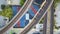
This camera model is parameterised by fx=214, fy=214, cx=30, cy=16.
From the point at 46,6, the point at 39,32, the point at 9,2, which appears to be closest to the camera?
the point at 46,6

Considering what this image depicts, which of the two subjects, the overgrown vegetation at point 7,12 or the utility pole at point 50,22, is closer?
the utility pole at point 50,22

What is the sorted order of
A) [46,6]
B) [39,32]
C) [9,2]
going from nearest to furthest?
1. [46,6]
2. [39,32]
3. [9,2]

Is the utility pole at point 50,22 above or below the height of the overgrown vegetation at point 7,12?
above

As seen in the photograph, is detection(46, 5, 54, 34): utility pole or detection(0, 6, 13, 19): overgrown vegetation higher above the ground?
detection(46, 5, 54, 34): utility pole

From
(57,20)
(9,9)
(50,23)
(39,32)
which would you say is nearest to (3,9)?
(9,9)

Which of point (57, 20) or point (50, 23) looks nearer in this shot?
point (50, 23)

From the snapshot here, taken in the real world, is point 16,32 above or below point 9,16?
below

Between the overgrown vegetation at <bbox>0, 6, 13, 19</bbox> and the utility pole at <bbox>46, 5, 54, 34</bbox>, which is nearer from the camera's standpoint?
the utility pole at <bbox>46, 5, 54, 34</bbox>

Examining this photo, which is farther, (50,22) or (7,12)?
(7,12)

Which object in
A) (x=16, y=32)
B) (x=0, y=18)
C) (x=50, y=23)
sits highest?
(x=50, y=23)

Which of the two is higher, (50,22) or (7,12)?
(50,22)

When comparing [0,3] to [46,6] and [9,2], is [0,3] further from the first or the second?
[46,6]
